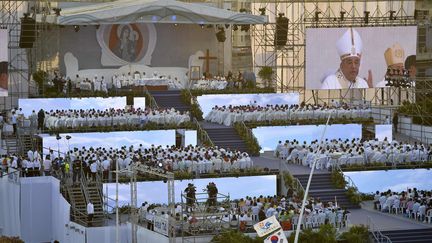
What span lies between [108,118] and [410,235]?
1577cm

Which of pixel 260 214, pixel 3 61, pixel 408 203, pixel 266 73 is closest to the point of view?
pixel 260 214

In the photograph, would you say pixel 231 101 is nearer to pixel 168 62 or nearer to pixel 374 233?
pixel 168 62

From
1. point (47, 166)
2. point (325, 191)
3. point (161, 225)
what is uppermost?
point (47, 166)

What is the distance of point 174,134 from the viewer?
55500mm

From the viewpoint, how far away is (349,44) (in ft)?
212

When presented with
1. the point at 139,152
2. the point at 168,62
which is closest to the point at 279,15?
the point at 168,62

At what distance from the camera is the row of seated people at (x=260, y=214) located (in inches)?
1657

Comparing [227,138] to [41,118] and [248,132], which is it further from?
[41,118]

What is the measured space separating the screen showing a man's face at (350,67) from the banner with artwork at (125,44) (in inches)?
357

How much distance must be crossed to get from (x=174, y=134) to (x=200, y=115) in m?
3.67

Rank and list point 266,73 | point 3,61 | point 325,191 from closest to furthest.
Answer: point 325,191
point 3,61
point 266,73

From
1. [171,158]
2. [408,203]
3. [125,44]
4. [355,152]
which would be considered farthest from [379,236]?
[125,44]

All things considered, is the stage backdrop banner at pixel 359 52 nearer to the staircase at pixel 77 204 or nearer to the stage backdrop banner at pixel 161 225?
the staircase at pixel 77 204

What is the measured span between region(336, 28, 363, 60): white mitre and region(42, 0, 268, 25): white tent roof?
3.45 metres
